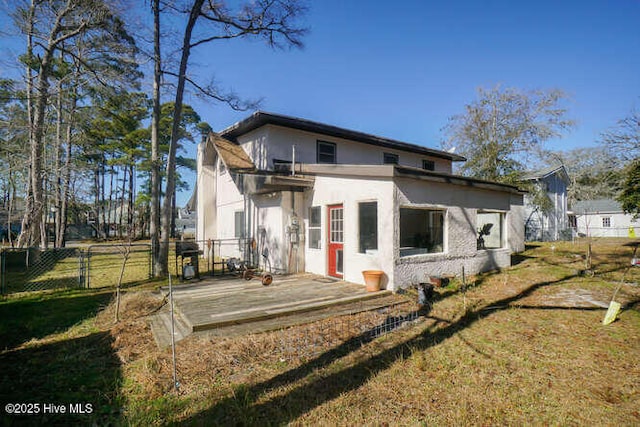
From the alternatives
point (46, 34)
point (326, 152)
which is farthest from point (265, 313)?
point (46, 34)

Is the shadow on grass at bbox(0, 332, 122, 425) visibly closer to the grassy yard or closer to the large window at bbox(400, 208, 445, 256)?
the grassy yard

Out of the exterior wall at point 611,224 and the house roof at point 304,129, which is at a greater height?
the house roof at point 304,129

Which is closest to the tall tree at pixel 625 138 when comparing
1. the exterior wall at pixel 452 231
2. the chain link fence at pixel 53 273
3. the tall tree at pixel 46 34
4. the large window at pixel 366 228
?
the exterior wall at pixel 452 231

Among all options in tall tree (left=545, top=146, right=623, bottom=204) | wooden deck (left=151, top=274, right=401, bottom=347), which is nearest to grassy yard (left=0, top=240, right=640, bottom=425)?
wooden deck (left=151, top=274, right=401, bottom=347)

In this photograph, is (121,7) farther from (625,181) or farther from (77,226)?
(77,226)

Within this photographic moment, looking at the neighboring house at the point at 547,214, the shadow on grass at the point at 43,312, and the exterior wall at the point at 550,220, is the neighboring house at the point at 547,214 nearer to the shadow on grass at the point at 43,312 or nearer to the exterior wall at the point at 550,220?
the exterior wall at the point at 550,220

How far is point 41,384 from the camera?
138 inches

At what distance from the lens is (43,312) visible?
632 cm

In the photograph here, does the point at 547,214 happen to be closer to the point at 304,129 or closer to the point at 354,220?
the point at 304,129

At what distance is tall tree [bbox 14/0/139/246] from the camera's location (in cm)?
1143

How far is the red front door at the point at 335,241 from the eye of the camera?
8344 mm

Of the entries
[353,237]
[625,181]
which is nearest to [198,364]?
[353,237]

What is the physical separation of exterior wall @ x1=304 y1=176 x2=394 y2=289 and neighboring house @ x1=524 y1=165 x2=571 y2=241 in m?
20.5

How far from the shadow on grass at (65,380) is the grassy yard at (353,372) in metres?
0.02
